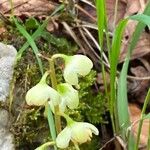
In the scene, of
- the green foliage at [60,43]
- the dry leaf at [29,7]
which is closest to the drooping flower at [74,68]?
the green foliage at [60,43]

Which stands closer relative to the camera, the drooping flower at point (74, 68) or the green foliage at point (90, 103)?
the drooping flower at point (74, 68)

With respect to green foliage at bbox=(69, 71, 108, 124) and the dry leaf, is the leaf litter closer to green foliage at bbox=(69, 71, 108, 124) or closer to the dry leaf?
the dry leaf

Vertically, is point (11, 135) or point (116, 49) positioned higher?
point (116, 49)

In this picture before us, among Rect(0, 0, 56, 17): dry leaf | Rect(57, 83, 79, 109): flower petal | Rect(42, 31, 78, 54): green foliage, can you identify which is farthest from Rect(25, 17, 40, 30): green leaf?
Rect(57, 83, 79, 109): flower petal

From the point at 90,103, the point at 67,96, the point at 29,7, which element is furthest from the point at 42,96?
the point at 29,7

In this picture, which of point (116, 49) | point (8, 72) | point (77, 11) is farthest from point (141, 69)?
point (116, 49)

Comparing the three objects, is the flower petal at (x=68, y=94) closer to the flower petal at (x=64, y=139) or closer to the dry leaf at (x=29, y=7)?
the flower petal at (x=64, y=139)

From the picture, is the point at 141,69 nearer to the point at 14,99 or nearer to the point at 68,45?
the point at 68,45

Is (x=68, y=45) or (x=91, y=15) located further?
(x=91, y=15)

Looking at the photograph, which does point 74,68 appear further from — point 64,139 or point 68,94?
point 64,139
